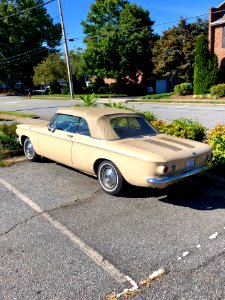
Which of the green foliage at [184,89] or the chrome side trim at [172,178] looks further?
the green foliage at [184,89]

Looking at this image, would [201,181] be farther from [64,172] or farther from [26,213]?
[26,213]

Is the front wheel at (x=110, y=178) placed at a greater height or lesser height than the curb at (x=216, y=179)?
greater

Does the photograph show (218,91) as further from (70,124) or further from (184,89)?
(70,124)

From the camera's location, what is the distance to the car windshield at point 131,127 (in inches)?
220

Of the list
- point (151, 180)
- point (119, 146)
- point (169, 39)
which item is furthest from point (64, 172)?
point (169, 39)

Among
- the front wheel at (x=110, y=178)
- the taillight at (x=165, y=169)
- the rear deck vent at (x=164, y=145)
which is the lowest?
the front wheel at (x=110, y=178)

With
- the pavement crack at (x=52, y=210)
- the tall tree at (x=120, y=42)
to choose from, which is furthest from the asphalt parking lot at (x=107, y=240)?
the tall tree at (x=120, y=42)

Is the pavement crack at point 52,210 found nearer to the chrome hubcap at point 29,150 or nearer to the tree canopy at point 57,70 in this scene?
the chrome hubcap at point 29,150

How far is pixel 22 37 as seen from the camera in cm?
5825

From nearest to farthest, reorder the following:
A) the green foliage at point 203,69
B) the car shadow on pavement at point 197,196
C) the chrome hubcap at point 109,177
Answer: the car shadow on pavement at point 197,196 < the chrome hubcap at point 109,177 < the green foliage at point 203,69

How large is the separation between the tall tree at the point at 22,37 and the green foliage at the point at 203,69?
127 feet

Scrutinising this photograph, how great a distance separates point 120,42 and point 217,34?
40.2 ft

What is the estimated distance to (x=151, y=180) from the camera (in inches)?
181

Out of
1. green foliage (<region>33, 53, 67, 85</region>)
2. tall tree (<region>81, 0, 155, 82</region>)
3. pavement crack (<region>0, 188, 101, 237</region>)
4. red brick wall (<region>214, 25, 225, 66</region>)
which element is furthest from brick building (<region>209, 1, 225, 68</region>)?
pavement crack (<region>0, 188, 101, 237</region>)
